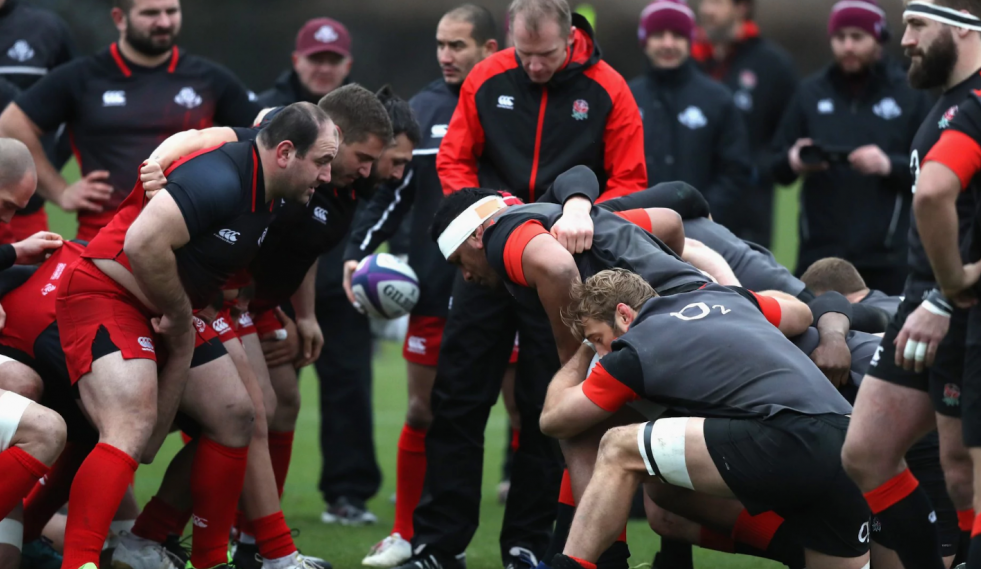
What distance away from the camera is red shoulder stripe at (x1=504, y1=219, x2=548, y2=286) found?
486cm

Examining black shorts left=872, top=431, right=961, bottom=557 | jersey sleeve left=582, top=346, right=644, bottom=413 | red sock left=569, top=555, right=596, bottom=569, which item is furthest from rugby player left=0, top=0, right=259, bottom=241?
black shorts left=872, top=431, right=961, bottom=557

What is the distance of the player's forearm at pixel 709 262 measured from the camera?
546 centimetres

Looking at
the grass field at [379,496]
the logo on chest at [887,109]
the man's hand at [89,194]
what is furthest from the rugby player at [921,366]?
the man's hand at [89,194]

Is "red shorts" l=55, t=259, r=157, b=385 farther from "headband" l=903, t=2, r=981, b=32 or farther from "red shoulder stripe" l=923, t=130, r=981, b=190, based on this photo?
"headband" l=903, t=2, r=981, b=32

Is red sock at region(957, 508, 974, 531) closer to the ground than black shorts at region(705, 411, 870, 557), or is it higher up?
closer to the ground

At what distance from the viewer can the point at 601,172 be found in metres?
6.14

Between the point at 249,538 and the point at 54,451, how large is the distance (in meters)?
1.50

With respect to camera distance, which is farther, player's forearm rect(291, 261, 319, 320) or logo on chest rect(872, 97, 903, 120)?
logo on chest rect(872, 97, 903, 120)

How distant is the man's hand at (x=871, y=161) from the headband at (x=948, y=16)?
3562mm

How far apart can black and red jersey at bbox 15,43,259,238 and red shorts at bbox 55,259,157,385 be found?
6.17 feet

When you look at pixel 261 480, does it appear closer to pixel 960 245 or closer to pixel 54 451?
pixel 54 451

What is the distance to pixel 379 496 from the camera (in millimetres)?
→ 8211

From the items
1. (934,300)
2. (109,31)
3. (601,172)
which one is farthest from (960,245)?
(109,31)

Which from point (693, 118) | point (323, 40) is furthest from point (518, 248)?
point (693, 118)
